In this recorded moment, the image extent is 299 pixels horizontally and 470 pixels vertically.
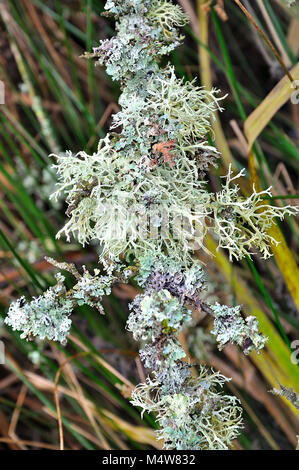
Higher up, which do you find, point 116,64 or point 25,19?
point 25,19

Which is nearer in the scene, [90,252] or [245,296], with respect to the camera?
[245,296]

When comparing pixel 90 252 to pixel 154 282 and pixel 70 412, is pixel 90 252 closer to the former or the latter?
pixel 70 412

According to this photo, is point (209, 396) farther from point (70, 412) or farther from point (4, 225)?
point (4, 225)

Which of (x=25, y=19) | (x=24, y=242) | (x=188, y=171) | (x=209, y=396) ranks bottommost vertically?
(x=209, y=396)

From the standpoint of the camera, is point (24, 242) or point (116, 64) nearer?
point (116, 64)
